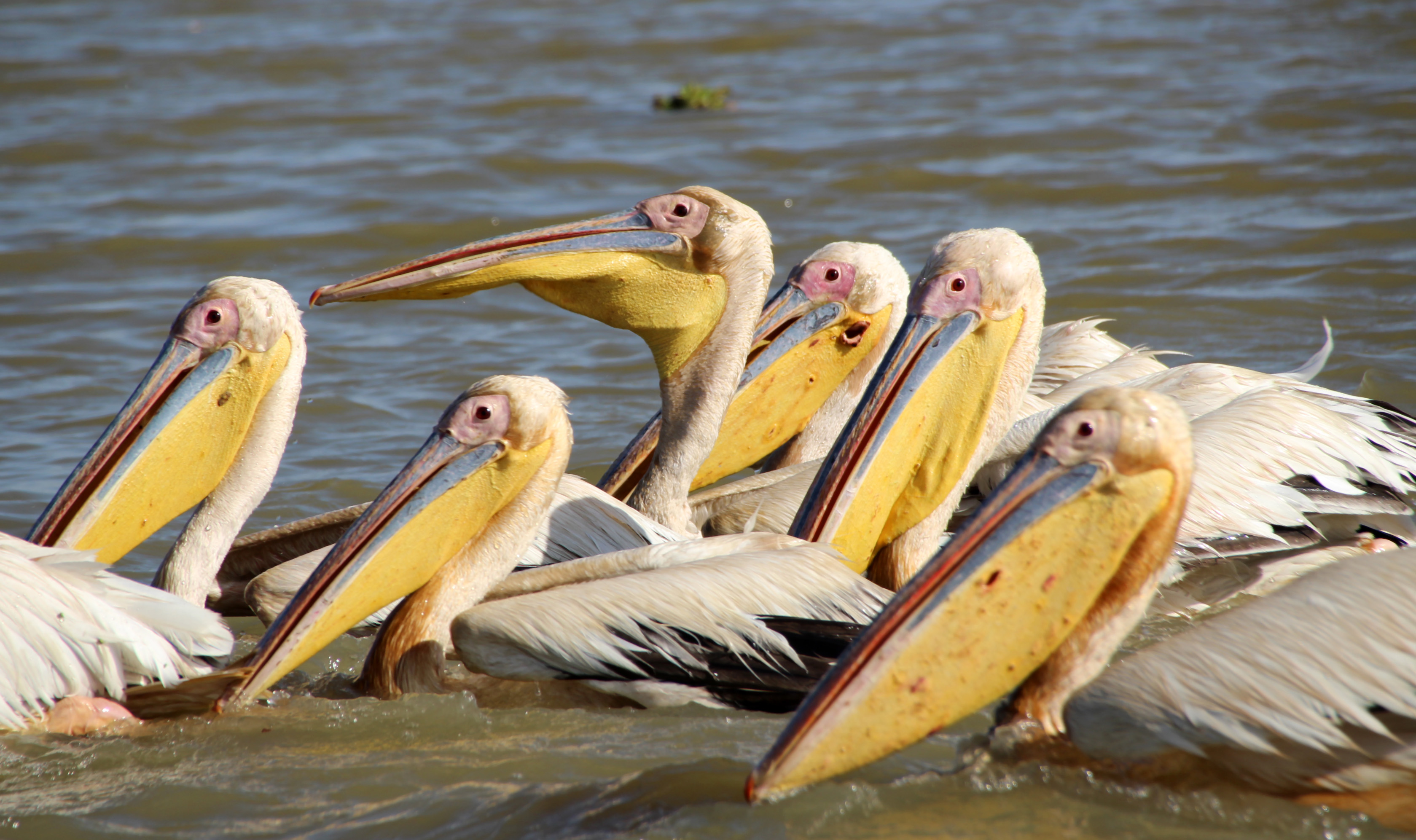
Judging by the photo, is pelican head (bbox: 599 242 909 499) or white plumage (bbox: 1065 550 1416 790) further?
pelican head (bbox: 599 242 909 499)

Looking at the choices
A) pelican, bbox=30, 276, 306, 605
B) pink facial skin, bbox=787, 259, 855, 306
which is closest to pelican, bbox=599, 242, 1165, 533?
pink facial skin, bbox=787, 259, 855, 306

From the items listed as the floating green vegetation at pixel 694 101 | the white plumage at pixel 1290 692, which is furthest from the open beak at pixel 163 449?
the floating green vegetation at pixel 694 101

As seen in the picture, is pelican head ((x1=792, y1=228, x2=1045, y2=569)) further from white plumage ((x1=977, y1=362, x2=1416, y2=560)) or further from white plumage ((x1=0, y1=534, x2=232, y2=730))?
white plumage ((x1=0, y1=534, x2=232, y2=730))

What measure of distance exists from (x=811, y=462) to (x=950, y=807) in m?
1.81

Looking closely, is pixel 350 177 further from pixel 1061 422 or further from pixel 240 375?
pixel 1061 422

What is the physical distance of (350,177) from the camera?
995cm

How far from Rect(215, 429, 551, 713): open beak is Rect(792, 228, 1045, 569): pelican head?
28.5 inches

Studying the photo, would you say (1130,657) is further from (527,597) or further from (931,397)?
(527,597)

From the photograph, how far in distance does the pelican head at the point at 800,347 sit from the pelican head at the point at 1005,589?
1931mm

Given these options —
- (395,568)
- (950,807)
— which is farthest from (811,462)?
(950,807)

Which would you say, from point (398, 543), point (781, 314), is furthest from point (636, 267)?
point (398, 543)

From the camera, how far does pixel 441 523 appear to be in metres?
3.42

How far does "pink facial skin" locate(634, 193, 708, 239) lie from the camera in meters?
4.16

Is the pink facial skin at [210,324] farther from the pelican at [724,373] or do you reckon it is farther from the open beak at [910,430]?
the open beak at [910,430]
